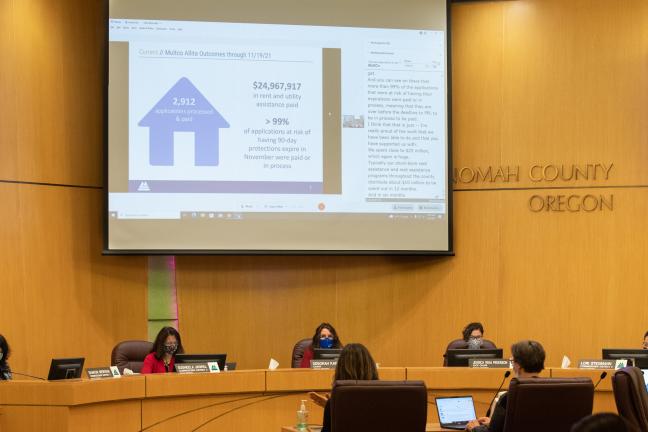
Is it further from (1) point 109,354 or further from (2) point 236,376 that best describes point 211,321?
(2) point 236,376

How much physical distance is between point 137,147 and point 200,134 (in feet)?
1.80

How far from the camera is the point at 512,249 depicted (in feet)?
27.5

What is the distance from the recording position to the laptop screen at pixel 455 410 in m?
5.25

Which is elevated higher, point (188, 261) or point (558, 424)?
point (188, 261)

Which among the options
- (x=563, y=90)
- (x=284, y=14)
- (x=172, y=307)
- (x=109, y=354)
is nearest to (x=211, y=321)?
(x=172, y=307)

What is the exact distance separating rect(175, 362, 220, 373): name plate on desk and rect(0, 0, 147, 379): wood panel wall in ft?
6.17

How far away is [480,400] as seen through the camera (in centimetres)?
629

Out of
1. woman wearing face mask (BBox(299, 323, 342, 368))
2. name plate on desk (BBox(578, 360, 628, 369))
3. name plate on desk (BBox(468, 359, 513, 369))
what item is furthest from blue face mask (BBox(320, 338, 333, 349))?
name plate on desk (BBox(578, 360, 628, 369))

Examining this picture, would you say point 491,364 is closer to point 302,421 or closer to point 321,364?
point 321,364

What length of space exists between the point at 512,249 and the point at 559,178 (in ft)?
2.49

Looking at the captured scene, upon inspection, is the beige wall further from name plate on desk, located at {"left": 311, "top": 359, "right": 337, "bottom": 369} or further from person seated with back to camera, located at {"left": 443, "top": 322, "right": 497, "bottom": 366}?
name plate on desk, located at {"left": 311, "top": 359, "right": 337, "bottom": 369}

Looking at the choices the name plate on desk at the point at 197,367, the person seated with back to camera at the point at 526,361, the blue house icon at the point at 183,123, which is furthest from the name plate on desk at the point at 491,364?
the blue house icon at the point at 183,123

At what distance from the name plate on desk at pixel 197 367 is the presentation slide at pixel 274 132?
72.1 inches

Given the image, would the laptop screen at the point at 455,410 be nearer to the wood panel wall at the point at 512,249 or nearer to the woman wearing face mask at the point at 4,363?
the woman wearing face mask at the point at 4,363
